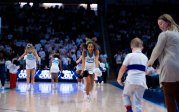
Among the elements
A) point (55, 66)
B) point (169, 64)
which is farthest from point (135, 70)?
point (55, 66)

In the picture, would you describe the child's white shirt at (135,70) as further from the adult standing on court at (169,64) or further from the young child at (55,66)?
the young child at (55,66)

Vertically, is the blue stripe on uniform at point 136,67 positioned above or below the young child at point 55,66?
above

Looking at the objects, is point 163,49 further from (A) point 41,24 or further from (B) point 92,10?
(B) point 92,10

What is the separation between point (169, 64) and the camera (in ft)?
16.4

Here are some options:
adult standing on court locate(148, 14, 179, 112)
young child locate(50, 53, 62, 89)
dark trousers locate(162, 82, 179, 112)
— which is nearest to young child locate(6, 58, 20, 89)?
young child locate(50, 53, 62, 89)

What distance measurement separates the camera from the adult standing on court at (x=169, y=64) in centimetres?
496

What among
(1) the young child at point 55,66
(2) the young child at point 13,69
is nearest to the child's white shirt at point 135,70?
(2) the young child at point 13,69

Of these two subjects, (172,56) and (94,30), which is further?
(94,30)

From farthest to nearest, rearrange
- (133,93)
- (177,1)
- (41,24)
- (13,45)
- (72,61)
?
(177,1) < (41,24) < (13,45) < (72,61) < (133,93)

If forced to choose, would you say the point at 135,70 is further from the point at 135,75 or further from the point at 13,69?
the point at 13,69

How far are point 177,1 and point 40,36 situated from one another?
13.0m

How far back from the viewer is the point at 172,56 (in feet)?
16.6

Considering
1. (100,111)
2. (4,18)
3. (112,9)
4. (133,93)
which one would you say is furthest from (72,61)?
(133,93)

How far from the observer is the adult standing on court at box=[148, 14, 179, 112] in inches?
195
